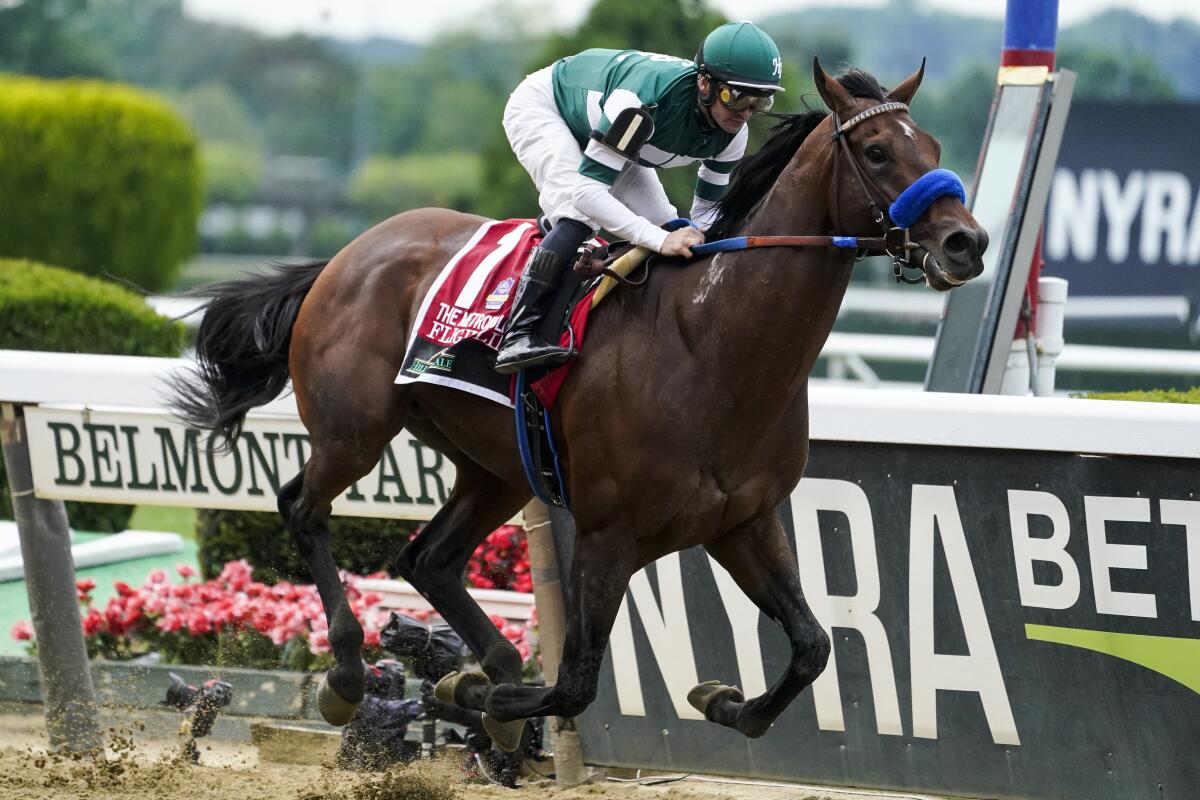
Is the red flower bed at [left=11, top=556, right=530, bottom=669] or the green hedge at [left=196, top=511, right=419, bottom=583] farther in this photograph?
the green hedge at [left=196, top=511, right=419, bottom=583]

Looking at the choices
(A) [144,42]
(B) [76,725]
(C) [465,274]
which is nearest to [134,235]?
(B) [76,725]

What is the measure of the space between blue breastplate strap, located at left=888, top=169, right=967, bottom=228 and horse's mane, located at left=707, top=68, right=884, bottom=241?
0.48m

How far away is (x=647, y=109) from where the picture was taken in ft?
12.7

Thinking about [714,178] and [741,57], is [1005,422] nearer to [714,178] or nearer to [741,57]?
[714,178]

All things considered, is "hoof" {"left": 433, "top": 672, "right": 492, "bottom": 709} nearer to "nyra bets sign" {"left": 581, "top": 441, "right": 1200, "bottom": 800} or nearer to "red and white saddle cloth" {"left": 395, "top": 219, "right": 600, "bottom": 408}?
"nyra bets sign" {"left": 581, "top": 441, "right": 1200, "bottom": 800}

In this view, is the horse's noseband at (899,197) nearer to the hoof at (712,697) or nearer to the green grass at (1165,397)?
the hoof at (712,697)

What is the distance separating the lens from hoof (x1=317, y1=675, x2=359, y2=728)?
179 inches

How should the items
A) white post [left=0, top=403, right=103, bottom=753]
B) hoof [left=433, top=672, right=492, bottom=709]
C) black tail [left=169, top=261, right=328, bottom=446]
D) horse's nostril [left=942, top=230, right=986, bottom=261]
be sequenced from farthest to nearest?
white post [left=0, top=403, right=103, bottom=753] → black tail [left=169, top=261, right=328, bottom=446] → hoof [left=433, top=672, right=492, bottom=709] → horse's nostril [left=942, top=230, right=986, bottom=261]

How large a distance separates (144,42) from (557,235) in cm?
4352

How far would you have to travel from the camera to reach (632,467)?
384 cm

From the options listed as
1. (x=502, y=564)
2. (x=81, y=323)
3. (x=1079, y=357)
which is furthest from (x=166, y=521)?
(x=1079, y=357)

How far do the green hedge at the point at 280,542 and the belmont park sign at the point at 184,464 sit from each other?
0.89 m

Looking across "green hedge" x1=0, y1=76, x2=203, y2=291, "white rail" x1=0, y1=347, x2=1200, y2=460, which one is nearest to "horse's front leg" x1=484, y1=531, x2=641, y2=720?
"white rail" x1=0, y1=347, x2=1200, y2=460

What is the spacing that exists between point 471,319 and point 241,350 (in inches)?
39.6
